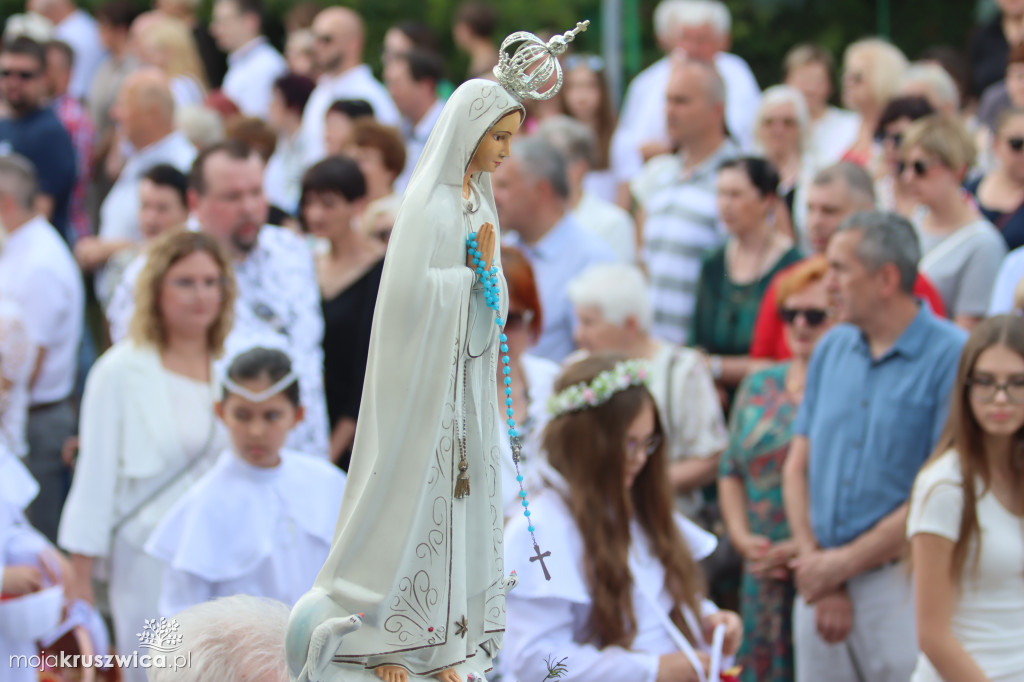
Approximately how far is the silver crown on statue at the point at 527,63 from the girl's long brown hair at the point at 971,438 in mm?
2194

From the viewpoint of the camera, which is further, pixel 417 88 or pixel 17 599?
pixel 417 88

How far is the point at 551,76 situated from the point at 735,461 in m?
3.43

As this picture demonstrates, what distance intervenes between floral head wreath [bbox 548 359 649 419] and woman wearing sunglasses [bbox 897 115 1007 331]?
234 centimetres

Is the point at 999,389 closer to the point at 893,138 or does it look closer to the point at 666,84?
the point at 893,138

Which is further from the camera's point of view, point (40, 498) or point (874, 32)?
point (874, 32)

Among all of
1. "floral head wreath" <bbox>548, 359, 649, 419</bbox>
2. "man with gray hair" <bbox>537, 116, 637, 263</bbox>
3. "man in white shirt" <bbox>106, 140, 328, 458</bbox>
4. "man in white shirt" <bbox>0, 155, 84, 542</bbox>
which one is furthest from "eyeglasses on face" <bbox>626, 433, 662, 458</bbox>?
"man in white shirt" <bbox>0, 155, 84, 542</bbox>

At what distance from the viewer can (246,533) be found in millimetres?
4457

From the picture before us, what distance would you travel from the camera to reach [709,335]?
6.82 meters

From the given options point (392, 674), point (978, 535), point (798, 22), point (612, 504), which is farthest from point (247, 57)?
point (392, 674)

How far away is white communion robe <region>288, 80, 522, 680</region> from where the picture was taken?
7.95 ft

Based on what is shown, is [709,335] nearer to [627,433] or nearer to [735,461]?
[735,461]

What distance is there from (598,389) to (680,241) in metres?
3.07

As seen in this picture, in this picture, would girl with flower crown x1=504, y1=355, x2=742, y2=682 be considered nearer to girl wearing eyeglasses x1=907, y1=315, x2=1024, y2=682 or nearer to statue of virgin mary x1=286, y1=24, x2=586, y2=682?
girl wearing eyeglasses x1=907, y1=315, x2=1024, y2=682

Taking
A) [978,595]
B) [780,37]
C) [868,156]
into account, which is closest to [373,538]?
[978,595]
